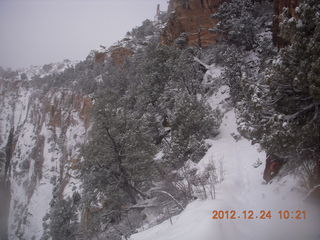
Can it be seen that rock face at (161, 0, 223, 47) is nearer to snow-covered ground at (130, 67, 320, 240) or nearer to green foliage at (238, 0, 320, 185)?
snow-covered ground at (130, 67, 320, 240)

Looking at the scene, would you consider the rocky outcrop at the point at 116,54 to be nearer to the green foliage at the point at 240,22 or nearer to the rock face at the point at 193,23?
the rock face at the point at 193,23

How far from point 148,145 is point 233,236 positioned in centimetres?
953

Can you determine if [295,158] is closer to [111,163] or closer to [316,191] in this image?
[316,191]

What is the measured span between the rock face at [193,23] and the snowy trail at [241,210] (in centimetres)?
1700

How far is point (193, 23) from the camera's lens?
994 inches

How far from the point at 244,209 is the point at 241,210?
0.20 meters

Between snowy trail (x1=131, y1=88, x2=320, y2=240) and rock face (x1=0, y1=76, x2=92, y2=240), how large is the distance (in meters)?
23.0

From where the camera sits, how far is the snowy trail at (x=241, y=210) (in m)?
4.89

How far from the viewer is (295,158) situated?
6.00m

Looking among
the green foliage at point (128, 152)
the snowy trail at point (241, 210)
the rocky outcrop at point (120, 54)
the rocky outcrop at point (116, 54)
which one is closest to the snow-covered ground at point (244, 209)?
the snowy trail at point (241, 210)

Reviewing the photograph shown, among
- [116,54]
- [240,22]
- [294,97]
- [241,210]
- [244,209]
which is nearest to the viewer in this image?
[294,97]

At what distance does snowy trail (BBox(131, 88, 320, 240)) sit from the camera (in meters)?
4.89
